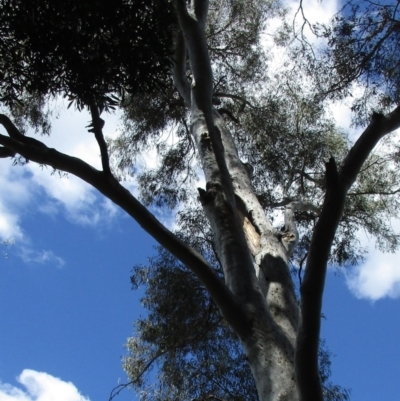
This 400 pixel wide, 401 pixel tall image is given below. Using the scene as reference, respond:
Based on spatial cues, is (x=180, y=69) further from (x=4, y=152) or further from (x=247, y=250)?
(x=247, y=250)

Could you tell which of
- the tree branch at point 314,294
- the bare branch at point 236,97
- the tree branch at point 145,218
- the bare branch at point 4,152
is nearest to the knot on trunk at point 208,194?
the tree branch at point 145,218

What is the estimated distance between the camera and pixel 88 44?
3.70 metres

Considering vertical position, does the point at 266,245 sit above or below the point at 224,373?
below

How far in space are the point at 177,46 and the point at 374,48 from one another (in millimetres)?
2303

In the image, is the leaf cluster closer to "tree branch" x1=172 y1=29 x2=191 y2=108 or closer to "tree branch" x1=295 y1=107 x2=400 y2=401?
"tree branch" x1=172 y1=29 x2=191 y2=108

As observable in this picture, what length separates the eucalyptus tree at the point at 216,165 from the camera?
277 cm

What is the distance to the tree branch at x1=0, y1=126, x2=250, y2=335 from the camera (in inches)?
112

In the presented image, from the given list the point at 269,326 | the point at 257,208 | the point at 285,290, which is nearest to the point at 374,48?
the point at 257,208

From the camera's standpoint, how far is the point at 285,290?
356 centimetres

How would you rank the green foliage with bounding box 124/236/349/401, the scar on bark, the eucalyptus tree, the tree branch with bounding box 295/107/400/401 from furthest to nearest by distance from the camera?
the green foliage with bounding box 124/236/349/401, the scar on bark, the eucalyptus tree, the tree branch with bounding box 295/107/400/401

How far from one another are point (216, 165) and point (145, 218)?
1.28 m

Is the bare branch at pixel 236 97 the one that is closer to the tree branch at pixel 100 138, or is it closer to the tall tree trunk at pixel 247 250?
the tall tree trunk at pixel 247 250

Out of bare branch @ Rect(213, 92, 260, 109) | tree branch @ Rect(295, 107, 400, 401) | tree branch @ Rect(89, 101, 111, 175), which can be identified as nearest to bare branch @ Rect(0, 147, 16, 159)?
tree branch @ Rect(89, 101, 111, 175)

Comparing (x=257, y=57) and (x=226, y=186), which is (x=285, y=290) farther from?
(x=257, y=57)
